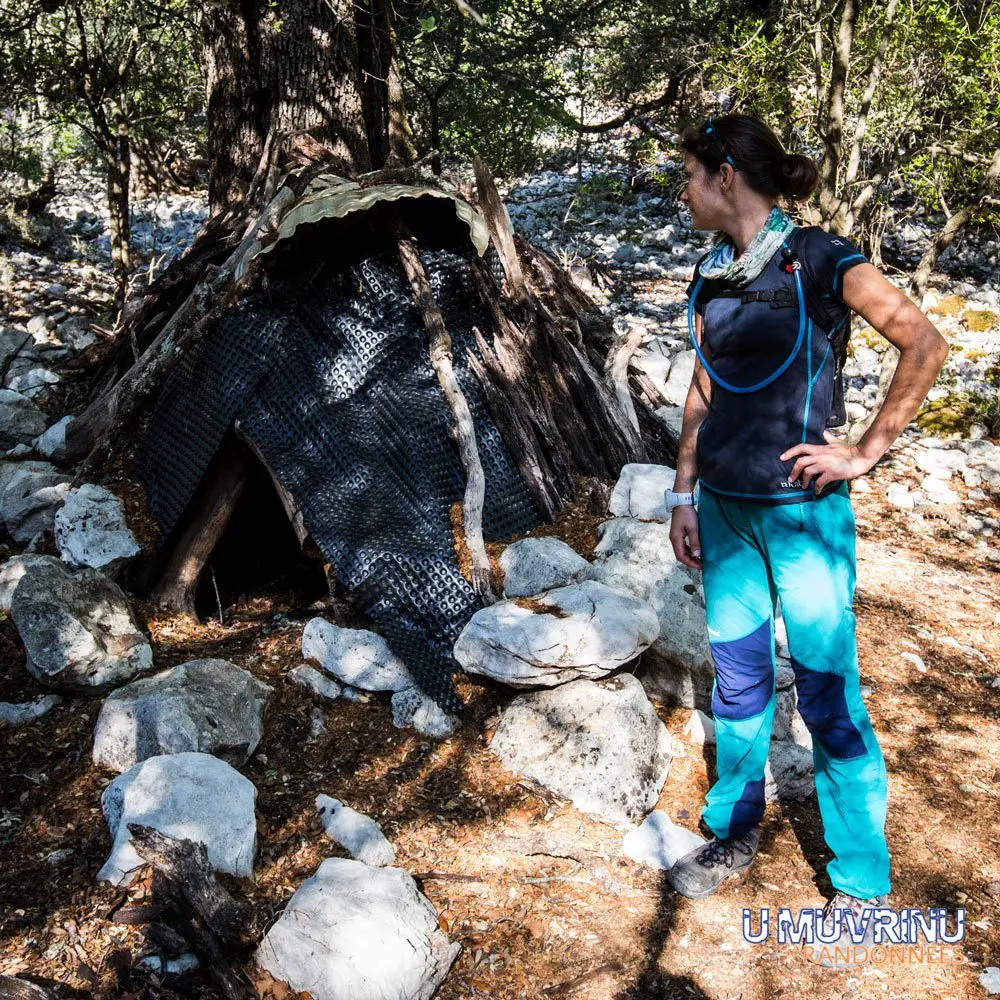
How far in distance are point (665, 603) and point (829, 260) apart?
1.85m

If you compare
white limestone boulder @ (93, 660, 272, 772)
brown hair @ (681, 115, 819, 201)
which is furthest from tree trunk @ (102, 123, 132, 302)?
brown hair @ (681, 115, 819, 201)

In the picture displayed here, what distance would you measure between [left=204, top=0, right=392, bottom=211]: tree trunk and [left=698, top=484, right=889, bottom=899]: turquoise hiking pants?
12.0 feet

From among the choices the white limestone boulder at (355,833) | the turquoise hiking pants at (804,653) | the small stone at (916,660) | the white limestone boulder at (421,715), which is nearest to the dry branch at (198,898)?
the white limestone boulder at (355,833)

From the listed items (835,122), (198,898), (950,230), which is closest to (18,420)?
(198,898)

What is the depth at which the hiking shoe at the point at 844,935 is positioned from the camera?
2707mm

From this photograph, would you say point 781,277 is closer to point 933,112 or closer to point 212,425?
point 212,425

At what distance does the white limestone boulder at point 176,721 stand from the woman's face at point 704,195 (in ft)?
8.03

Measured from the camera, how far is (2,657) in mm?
3906

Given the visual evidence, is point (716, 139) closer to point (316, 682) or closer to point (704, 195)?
point (704, 195)

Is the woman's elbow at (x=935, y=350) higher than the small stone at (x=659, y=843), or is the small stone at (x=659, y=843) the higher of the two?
the woman's elbow at (x=935, y=350)

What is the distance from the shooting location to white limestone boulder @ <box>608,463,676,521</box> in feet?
14.4

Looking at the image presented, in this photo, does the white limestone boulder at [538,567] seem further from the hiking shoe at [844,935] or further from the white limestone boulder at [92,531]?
the white limestone boulder at [92,531]

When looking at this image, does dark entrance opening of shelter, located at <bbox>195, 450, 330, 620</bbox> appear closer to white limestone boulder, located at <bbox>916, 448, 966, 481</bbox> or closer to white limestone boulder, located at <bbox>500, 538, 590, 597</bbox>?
white limestone boulder, located at <bbox>500, 538, 590, 597</bbox>

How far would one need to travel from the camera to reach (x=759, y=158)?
98.3 inches
